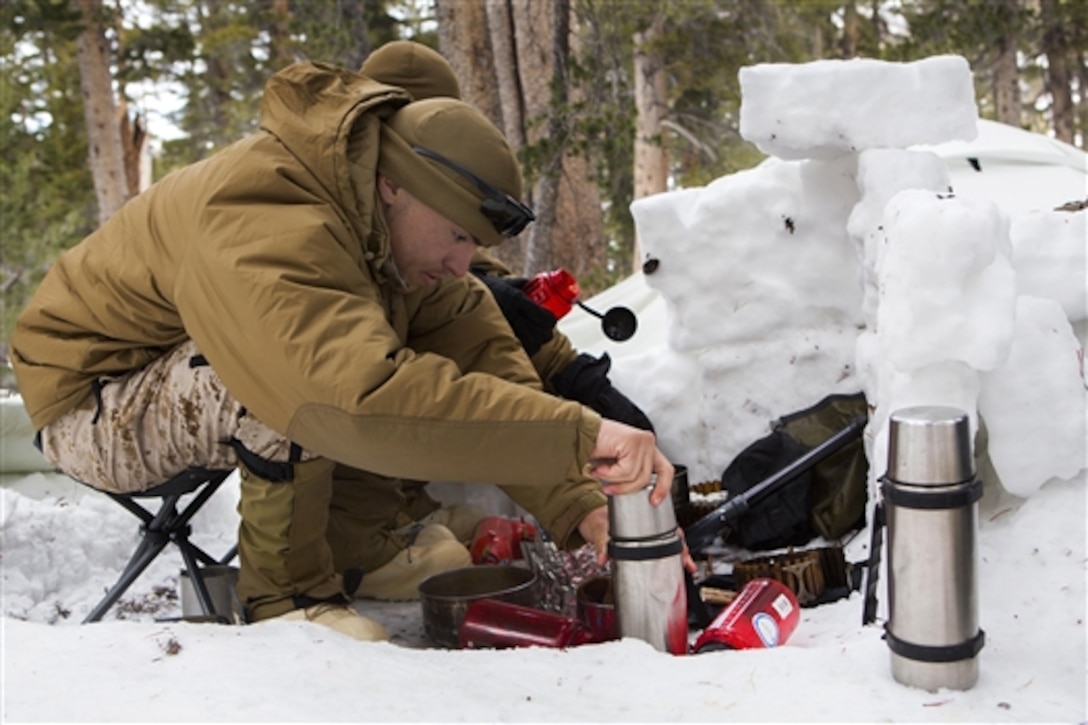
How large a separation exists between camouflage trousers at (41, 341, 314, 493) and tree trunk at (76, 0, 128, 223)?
930cm

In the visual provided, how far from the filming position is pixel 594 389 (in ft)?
10.7

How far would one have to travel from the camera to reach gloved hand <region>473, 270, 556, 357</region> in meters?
3.21

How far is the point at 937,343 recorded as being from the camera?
2008mm

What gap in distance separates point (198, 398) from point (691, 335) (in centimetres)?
177

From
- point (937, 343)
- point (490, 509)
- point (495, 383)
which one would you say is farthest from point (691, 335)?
point (495, 383)

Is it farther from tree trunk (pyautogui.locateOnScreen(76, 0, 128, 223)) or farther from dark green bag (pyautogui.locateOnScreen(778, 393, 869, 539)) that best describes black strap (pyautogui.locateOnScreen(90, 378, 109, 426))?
tree trunk (pyautogui.locateOnScreen(76, 0, 128, 223))

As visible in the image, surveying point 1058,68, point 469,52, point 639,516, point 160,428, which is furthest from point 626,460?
point 1058,68

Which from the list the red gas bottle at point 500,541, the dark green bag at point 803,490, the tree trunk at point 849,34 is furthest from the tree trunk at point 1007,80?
the red gas bottle at point 500,541

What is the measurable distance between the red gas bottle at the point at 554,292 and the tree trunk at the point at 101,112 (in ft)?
29.4

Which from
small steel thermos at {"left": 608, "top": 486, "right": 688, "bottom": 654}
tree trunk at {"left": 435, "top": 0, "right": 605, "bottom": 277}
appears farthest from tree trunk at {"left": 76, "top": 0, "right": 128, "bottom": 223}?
small steel thermos at {"left": 608, "top": 486, "right": 688, "bottom": 654}

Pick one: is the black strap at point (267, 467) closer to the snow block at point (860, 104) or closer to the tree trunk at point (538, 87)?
the snow block at point (860, 104)

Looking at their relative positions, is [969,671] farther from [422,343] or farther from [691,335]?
[691,335]

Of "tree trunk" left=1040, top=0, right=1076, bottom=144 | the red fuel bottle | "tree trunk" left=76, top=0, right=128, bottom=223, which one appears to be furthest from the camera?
"tree trunk" left=76, top=0, right=128, bottom=223

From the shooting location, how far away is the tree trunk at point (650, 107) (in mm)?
11328
